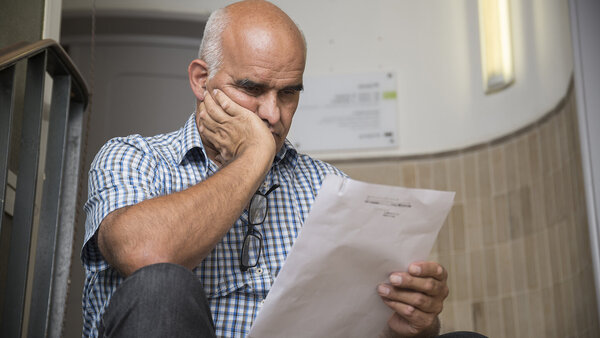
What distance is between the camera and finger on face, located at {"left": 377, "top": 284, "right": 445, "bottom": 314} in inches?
39.2

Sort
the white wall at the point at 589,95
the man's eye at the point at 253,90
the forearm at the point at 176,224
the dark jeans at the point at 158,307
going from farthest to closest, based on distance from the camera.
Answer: the white wall at the point at 589,95, the man's eye at the point at 253,90, the forearm at the point at 176,224, the dark jeans at the point at 158,307

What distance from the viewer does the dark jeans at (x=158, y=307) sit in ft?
2.36

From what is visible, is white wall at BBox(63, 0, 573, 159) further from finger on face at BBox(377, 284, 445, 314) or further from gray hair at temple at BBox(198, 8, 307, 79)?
finger on face at BBox(377, 284, 445, 314)

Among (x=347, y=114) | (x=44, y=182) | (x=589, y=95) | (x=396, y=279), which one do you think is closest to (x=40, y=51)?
(x=44, y=182)

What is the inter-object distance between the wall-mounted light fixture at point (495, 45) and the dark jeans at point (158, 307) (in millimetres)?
2021

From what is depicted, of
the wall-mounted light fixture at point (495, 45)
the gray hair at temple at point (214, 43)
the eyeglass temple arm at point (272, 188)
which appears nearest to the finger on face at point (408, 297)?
the eyeglass temple arm at point (272, 188)

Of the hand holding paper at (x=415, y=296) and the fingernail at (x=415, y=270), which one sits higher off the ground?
the fingernail at (x=415, y=270)

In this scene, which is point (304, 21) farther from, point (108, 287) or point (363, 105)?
point (108, 287)

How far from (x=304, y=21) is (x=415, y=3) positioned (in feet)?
1.53

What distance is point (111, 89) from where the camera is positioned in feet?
9.22

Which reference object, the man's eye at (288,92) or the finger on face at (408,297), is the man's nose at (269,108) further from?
the finger on face at (408,297)

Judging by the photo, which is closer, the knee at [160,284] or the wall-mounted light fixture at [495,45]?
the knee at [160,284]

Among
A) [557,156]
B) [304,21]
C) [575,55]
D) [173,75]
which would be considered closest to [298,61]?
[575,55]

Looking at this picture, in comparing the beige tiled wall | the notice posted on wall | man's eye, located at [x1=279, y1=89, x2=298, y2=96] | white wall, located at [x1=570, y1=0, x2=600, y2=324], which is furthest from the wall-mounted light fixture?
man's eye, located at [x1=279, y1=89, x2=298, y2=96]
